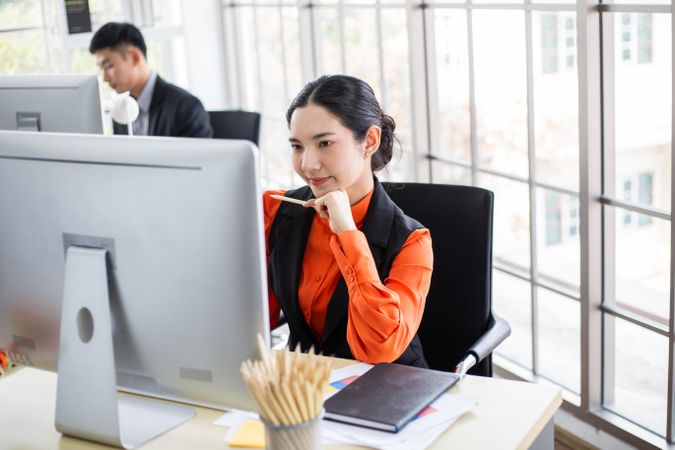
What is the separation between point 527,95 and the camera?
2.94 meters

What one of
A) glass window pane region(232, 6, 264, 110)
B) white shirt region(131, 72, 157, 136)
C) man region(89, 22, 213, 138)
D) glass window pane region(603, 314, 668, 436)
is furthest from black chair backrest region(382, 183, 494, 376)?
glass window pane region(232, 6, 264, 110)

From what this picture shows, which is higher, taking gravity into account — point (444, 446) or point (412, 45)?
point (412, 45)

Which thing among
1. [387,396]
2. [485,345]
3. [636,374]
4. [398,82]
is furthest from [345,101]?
[398,82]

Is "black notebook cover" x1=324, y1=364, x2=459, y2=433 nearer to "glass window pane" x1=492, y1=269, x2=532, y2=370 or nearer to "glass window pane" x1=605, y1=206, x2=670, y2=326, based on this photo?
"glass window pane" x1=605, y1=206, x2=670, y2=326

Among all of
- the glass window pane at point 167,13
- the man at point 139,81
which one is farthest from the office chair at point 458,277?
the glass window pane at point 167,13

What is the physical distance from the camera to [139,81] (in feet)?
13.2

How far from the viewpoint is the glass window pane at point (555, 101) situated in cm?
275

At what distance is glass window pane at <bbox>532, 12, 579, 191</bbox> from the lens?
2.75 m

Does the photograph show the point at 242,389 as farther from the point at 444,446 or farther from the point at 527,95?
the point at 527,95

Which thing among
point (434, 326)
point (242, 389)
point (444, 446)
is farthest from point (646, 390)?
point (242, 389)

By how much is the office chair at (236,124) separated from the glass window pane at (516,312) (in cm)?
119

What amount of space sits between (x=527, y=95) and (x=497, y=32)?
0.26 meters

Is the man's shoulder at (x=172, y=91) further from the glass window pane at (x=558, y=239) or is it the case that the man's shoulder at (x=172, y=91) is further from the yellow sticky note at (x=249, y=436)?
the yellow sticky note at (x=249, y=436)

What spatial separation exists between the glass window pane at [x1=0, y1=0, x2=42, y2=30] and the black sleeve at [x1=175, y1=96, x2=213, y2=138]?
1.23 meters
